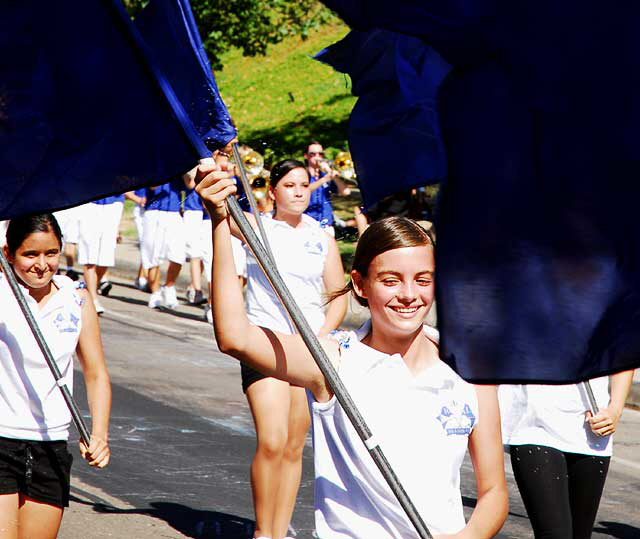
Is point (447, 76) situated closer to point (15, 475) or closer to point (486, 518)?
point (486, 518)

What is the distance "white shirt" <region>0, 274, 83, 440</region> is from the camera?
5402 millimetres

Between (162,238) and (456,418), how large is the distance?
524 inches

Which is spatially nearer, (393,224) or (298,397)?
(393,224)

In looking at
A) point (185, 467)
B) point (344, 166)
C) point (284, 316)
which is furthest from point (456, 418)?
point (344, 166)

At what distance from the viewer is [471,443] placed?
4.03 m

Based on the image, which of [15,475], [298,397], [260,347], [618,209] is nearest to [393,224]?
[260,347]

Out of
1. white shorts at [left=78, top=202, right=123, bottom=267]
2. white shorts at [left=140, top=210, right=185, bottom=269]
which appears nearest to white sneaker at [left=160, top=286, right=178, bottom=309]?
white shorts at [left=140, top=210, right=185, bottom=269]

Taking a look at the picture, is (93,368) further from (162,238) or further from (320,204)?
(162,238)

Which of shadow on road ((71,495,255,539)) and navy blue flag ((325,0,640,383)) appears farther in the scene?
shadow on road ((71,495,255,539))

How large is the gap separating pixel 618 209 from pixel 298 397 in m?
4.14

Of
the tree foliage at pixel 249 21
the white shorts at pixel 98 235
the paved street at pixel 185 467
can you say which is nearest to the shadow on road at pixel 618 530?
the paved street at pixel 185 467

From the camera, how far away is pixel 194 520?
749cm

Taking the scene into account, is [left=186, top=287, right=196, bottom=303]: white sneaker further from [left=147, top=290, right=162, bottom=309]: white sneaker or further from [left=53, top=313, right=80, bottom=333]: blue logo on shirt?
[left=53, top=313, right=80, bottom=333]: blue logo on shirt

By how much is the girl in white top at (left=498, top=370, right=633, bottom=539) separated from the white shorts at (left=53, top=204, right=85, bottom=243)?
10.6 metres
